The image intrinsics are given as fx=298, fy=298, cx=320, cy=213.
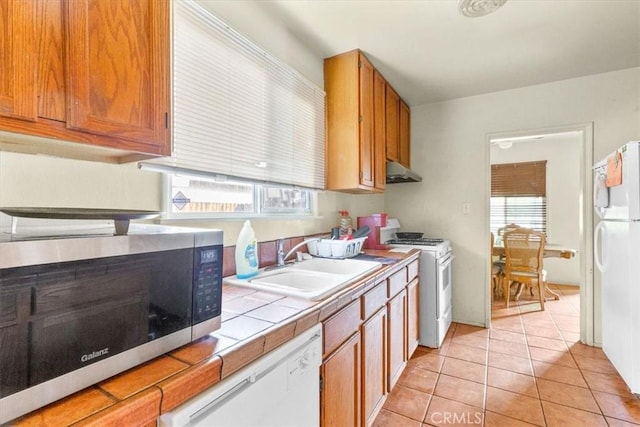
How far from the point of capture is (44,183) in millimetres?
900

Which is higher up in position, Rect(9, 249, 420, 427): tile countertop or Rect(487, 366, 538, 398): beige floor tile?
Rect(9, 249, 420, 427): tile countertop

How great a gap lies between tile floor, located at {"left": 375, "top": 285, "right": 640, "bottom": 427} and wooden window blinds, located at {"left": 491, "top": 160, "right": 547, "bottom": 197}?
2502 millimetres

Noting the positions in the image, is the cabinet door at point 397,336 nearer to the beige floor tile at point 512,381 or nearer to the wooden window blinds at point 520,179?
the beige floor tile at point 512,381

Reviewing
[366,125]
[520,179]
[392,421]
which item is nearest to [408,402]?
[392,421]

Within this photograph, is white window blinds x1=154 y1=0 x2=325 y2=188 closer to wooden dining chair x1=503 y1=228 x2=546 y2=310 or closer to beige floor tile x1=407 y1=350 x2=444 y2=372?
beige floor tile x1=407 y1=350 x2=444 y2=372

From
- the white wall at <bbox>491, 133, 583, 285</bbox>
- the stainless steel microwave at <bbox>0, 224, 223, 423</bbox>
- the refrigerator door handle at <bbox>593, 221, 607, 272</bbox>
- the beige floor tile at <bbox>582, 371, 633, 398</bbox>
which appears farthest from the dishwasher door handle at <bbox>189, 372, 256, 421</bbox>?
the white wall at <bbox>491, 133, 583, 285</bbox>

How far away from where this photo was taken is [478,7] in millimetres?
1717

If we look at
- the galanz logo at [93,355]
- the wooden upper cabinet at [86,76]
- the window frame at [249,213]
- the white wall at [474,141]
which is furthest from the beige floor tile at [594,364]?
the wooden upper cabinet at [86,76]

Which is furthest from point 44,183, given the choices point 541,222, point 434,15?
point 541,222

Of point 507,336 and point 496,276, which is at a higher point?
point 496,276

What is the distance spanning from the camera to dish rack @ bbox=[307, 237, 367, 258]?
1.96 meters

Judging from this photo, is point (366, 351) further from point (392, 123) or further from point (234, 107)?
point (392, 123)

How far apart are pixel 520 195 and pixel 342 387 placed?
16.0ft

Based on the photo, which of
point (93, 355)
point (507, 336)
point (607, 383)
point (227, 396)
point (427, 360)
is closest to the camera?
point (93, 355)
